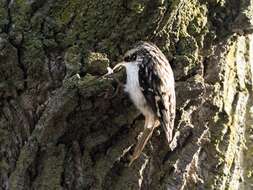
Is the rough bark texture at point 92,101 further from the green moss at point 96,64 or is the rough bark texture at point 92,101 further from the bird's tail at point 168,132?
the bird's tail at point 168,132

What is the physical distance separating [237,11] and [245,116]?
0.57 metres

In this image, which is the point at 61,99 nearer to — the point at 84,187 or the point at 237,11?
the point at 84,187

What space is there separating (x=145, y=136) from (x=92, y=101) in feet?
1.00

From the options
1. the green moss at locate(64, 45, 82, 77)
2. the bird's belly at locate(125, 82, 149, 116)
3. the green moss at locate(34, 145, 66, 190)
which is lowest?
the green moss at locate(34, 145, 66, 190)

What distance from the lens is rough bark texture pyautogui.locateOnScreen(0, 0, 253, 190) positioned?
9.86 ft

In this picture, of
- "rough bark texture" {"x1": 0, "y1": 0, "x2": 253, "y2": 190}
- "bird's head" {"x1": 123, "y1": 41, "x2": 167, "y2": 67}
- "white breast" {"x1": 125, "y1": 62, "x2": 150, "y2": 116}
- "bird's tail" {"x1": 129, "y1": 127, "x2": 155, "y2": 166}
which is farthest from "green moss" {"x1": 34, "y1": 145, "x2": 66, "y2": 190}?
"bird's head" {"x1": 123, "y1": 41, "x2": 167, "y2": 67}

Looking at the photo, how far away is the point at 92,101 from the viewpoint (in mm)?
3014

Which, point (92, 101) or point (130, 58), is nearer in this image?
point (92, 101)

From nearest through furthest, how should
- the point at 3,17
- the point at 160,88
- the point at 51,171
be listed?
the point at 51,171
the point at 3,17
the point at 160,88

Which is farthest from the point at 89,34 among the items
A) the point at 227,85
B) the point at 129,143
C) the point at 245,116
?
the point at 245,116

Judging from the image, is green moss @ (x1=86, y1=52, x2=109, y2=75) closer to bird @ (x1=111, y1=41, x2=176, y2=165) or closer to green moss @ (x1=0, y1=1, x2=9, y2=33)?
bird @ (x1=111, y1=41, x2=176, y2=165)

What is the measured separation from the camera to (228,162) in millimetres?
3461

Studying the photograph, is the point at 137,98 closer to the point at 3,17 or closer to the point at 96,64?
the point at 96,64

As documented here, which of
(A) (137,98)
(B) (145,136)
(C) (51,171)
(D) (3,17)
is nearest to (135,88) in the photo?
(A) (137,98)
